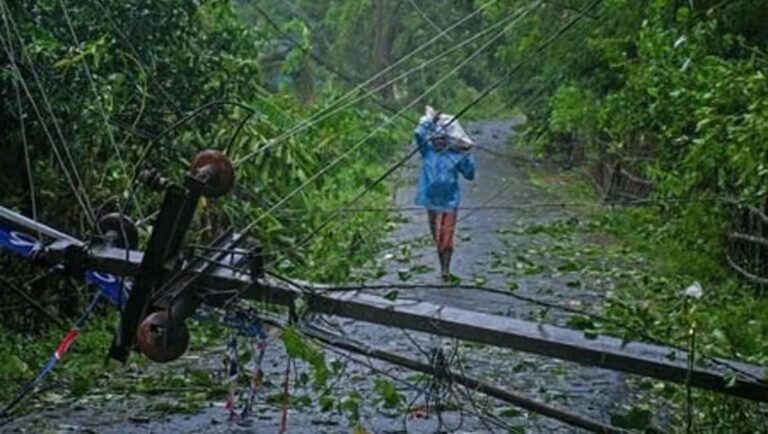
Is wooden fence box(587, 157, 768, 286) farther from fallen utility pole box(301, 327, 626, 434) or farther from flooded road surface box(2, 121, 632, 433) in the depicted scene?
fallen utility pole box(301, 327, 626, 434)

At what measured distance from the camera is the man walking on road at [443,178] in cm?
1270

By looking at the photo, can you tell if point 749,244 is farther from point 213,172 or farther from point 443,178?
point 213,172

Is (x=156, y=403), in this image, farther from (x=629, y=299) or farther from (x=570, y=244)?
(x=570, y=244)

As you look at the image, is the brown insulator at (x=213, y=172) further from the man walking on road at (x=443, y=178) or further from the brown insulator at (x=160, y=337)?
the man walking on road at (x=443, y=178)

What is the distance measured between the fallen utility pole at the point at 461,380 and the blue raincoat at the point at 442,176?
665 centimetres

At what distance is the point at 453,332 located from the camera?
5.54m

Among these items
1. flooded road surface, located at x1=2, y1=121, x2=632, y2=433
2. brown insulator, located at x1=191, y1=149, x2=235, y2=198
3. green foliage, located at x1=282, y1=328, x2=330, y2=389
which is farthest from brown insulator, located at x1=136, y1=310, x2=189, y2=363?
flooded road surface, located at x1=2, y1=121, x2=632, y2=433

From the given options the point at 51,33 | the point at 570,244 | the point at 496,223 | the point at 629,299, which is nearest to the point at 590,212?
the point at 496,223

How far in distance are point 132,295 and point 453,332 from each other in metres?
1.48

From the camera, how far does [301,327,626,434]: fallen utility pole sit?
5.86 meters

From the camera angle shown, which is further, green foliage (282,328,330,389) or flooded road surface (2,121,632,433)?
flooded road surface (2,121,632,433)

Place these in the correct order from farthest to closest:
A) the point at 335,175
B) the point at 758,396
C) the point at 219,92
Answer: the point at 335,175 < the point at 219,92 < the point at 758,396

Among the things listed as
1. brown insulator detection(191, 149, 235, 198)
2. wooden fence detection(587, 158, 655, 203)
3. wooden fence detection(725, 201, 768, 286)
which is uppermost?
wooden fence detection(587, 158, 655, 203)

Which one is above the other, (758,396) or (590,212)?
(590,212)
